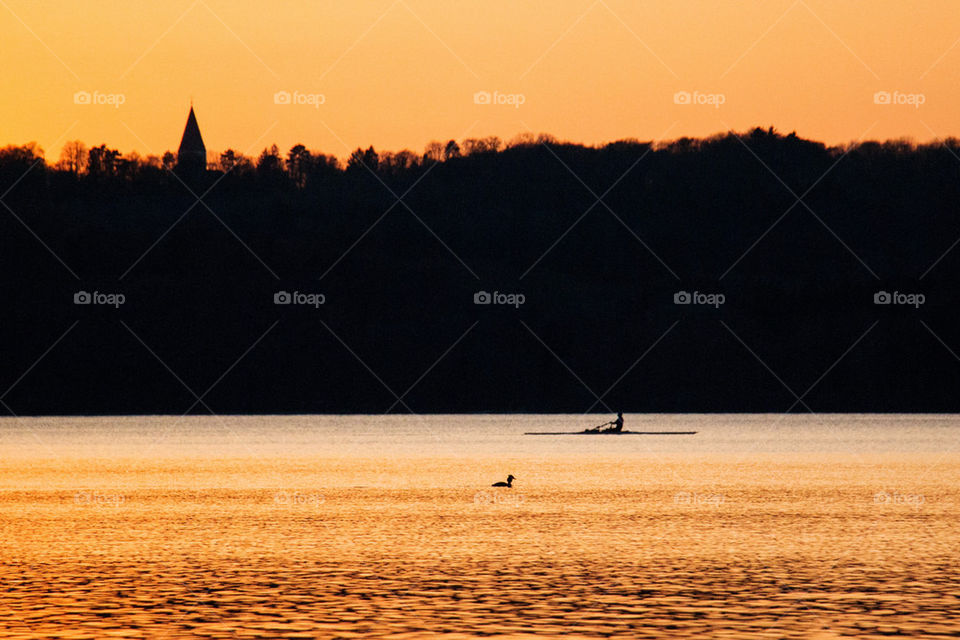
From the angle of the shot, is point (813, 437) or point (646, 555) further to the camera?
point (813, 437)

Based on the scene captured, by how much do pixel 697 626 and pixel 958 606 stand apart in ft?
26.5

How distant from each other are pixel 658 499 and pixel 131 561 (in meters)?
35.4

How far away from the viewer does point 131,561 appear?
158 feet

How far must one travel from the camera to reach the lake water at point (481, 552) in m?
35.1

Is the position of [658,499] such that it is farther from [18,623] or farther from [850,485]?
[18,623]

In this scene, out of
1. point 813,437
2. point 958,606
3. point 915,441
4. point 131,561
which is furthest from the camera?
point 813,437

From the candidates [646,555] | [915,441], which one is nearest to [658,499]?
[646,555]

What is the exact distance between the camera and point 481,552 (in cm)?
4997

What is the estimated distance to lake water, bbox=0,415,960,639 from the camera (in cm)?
3509

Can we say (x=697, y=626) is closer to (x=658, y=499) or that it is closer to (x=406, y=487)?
(x=658, y=499)

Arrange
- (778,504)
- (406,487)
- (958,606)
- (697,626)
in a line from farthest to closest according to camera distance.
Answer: (406,487) < (778,504) < (958,606) < (697,626)

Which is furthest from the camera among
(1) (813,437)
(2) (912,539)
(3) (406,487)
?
(1) (813,437)

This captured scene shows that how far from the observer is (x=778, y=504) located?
72125 mm

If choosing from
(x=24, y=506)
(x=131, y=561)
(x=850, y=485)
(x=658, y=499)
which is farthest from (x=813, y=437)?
(x=131, y=561)
